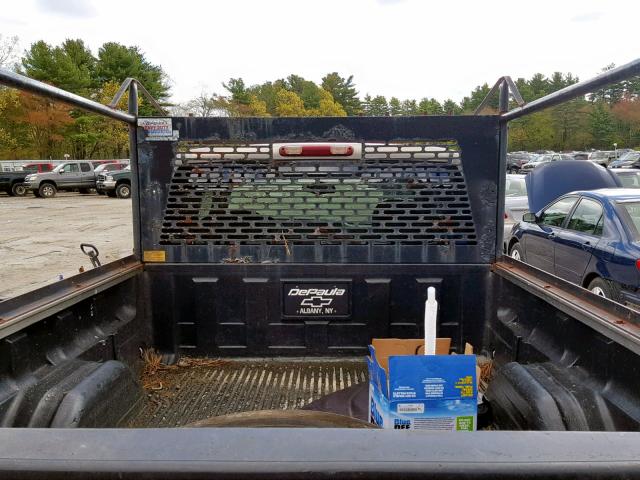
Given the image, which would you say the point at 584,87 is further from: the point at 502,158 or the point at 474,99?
the point at 474,99

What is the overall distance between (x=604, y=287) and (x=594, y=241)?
62 centimetres

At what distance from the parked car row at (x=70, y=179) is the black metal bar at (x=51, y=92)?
26590 millimetres

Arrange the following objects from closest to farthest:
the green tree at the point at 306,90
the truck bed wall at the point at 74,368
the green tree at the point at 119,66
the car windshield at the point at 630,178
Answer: the truck bed wall at the point at 74,368, the car windshield at the point at 630,178, the green tree at the point at 119,66, the green tree at the point at 306,90

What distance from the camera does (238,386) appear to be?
2963 millimetres

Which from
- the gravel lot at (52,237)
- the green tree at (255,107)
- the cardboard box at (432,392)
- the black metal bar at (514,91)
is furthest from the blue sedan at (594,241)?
the green tree at (255,107)

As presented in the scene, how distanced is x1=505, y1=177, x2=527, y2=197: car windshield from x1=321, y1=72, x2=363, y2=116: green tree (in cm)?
6704

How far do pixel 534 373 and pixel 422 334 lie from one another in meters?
1.06

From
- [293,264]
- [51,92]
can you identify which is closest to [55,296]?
[51,92]

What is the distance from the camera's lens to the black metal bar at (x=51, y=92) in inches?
68.7

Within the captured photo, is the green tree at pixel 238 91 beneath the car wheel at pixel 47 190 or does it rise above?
above

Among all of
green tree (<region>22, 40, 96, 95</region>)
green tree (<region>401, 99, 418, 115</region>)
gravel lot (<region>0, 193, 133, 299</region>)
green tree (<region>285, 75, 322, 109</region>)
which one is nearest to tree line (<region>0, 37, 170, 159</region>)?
green tree (<region>22, 40, 96, 95</region>)

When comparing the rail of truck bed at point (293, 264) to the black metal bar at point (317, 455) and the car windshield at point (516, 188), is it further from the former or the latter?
the car windshield at point (516, 188)

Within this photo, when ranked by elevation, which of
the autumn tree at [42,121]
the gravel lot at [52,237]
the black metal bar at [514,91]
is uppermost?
the autumn tree at [42,121]

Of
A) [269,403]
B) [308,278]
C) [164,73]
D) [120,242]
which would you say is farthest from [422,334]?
[164,73]
